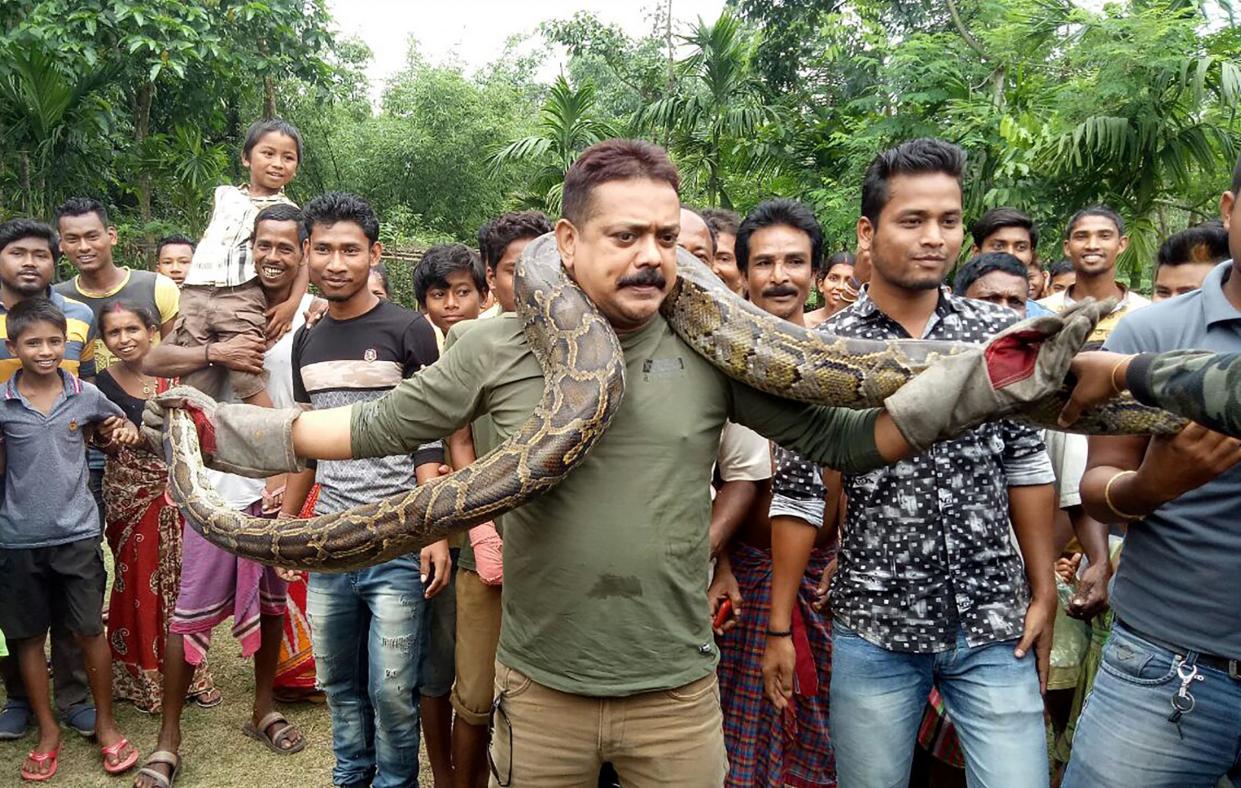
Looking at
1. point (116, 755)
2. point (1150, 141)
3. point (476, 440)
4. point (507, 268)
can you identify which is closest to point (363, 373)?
point (476, 440)

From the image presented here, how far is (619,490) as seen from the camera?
112 inches

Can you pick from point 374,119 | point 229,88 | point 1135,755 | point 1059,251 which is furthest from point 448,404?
point 374,119

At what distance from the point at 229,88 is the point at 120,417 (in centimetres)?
1398

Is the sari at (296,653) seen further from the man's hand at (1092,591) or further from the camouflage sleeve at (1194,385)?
the camouflage sleeve at (1194,385)

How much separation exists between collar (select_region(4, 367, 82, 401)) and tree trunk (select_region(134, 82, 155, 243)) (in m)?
13.4

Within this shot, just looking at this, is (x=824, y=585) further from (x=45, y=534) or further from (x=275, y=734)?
(x=45, y=534)

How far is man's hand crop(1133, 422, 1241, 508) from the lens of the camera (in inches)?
101

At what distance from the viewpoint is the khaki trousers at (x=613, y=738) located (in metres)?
2.88

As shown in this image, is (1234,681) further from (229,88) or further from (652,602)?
(229,88)

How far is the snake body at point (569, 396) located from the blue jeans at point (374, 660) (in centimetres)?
120

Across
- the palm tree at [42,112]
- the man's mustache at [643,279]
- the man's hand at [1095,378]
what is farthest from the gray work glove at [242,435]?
the palm tree at [42,112]

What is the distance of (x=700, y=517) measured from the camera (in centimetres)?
298

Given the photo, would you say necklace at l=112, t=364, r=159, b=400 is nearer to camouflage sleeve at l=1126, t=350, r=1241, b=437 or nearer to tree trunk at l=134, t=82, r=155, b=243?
camouflage sleeve at l=1126, t=350, r=1241, b=437

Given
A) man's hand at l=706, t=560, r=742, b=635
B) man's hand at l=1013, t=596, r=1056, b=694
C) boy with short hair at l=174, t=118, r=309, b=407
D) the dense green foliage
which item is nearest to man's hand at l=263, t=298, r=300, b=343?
boy with short hair at l=174, t=118, r=309, b=407
